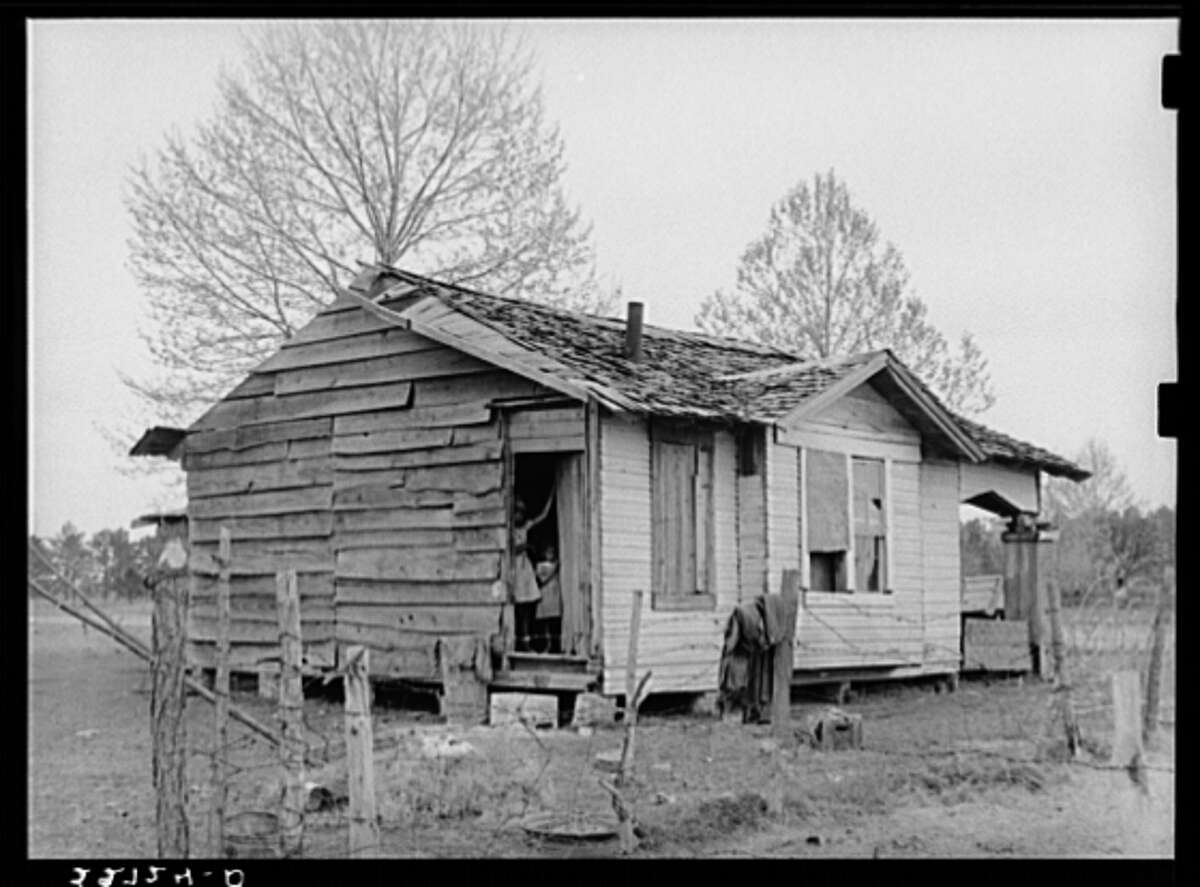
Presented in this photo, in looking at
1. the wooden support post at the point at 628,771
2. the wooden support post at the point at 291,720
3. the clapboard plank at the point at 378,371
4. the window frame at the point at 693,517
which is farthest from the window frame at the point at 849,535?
the wooden support post at the point at 291,720

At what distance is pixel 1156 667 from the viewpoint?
6125mm

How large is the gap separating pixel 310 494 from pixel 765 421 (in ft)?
7.58

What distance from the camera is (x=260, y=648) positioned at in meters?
7.77

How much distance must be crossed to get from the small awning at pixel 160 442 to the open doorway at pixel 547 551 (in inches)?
62.9

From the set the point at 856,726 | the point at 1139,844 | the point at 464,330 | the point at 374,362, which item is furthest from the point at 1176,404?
the point at 374,362

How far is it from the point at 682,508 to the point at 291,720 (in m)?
2.54

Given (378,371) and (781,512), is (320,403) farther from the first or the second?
(781,512)

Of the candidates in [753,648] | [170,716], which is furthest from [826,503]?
[170,716]

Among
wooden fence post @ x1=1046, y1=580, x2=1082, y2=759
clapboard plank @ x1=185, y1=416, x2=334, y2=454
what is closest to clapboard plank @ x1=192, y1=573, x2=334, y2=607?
clapboard plank @ x1=185, y1=416, x2=334, y2=454

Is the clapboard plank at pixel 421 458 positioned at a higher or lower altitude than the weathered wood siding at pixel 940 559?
higher

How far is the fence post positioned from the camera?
Answer: 5.01 metres

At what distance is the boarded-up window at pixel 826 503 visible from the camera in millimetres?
7426

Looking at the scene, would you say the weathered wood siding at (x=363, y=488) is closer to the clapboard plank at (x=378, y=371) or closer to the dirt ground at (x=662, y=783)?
the clapboard plank at (x=378, y=371)
